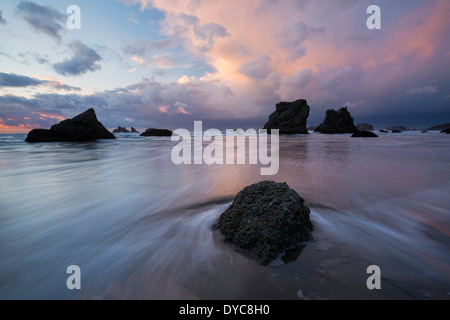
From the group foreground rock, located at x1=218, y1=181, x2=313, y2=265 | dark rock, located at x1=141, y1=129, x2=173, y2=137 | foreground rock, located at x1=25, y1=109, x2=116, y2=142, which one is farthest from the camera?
dark rock, located at x1=141, y1=129, x2=173, y2=137

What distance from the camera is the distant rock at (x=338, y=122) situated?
52125 mm

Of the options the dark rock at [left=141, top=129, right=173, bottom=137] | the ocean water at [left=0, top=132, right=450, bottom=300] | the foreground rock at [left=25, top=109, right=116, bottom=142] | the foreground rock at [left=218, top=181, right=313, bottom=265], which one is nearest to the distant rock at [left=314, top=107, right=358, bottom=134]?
the dark rock at [left=141, top=129, right=173, bottom=137]

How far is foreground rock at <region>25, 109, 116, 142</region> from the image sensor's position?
19.0 meters

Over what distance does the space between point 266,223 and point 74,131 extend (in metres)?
25.5

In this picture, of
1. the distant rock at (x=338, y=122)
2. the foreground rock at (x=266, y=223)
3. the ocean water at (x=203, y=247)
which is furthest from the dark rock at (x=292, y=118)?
the foreground rock at (x=266, y=223)

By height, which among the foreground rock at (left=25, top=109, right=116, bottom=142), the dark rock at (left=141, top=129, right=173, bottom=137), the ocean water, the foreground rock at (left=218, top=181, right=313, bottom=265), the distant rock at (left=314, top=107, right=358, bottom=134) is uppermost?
the distant rock at (left=314, top=107, right=358, bottom=134)

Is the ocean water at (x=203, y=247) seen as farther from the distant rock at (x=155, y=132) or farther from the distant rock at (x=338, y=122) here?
the distant rock at (x=338, y=122)

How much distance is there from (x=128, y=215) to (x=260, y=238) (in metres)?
1.91

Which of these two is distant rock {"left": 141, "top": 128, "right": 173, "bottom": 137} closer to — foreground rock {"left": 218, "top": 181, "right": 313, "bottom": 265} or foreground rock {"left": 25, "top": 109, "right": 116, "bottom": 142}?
foreground rock {"left": 25, "top": 109, "right": 116, "bottom": 142}

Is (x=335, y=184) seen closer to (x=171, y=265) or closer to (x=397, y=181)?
(x=397, y=181)

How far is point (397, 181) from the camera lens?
12.5ft

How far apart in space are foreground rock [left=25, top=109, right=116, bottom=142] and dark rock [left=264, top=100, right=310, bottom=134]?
40810 millimetres

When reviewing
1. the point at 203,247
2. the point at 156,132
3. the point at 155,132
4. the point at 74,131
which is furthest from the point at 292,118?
the point at 203,247
